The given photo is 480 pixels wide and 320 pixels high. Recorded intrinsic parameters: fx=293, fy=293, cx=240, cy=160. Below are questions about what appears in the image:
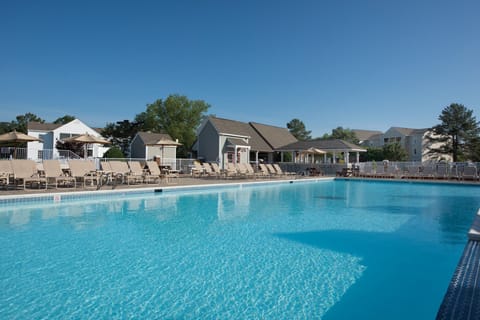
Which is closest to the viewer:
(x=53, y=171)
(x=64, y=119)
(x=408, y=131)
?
(x=53, y=171)

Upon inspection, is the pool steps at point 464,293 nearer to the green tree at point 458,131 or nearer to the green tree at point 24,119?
the green tree at point 458,131

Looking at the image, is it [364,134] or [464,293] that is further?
[364,134]

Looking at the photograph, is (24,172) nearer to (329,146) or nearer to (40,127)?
(329,146)

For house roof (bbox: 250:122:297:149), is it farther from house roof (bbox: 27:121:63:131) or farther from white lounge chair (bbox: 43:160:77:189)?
house roof (bbox: 27:121:63:131)

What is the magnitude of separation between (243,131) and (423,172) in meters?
15.9

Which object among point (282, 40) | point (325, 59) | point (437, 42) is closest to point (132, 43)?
point (282, 40)

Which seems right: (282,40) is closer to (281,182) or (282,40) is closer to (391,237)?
(281,182)

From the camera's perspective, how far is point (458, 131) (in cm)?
3488

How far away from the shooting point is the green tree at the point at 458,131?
113 feet

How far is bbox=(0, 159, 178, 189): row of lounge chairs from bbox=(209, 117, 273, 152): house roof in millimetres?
11916

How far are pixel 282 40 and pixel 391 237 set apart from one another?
15.4 m

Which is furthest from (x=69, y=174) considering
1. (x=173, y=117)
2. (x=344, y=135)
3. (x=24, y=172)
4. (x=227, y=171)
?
(x=344, y=135)

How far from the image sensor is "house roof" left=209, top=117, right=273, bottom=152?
26384 millimetres

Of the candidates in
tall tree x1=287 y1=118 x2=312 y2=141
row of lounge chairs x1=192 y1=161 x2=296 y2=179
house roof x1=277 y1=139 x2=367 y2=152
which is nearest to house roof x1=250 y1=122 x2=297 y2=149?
house roof x1=277 y1=139 x2=367 y2=152
